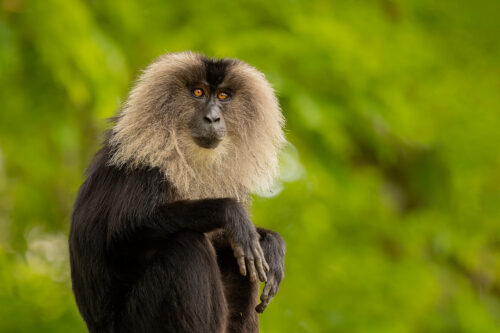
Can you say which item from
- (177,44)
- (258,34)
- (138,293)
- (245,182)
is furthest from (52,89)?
(138,293)

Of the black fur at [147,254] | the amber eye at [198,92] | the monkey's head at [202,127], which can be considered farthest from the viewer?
the amber eye at [198,92]

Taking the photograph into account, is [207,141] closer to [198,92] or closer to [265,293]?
[198,92]

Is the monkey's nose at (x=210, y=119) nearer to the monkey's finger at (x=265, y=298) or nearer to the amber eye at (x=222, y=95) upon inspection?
the amber eye at (x=222, y=95)

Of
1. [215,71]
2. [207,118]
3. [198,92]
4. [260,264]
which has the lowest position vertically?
[260,264]

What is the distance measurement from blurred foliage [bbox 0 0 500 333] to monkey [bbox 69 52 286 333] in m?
2.18

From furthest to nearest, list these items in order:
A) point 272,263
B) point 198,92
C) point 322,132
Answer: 1. point 322,132
2. point 198,92
3. point 272,263

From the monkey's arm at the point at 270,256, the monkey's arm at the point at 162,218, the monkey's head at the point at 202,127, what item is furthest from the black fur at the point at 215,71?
the monkey's arm at the point at 270,256

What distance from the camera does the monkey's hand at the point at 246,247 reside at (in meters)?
4.33

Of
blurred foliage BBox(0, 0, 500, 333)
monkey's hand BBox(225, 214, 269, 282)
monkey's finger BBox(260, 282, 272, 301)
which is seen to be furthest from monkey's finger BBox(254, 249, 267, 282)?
blurred foliage BBox(0, 0, 500, 333)

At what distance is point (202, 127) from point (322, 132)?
117 inches

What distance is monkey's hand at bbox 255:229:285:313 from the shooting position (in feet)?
14.8

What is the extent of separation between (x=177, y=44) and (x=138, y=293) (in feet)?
12.4

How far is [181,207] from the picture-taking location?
4395 millimetres

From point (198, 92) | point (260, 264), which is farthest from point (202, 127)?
point (260, 264)
